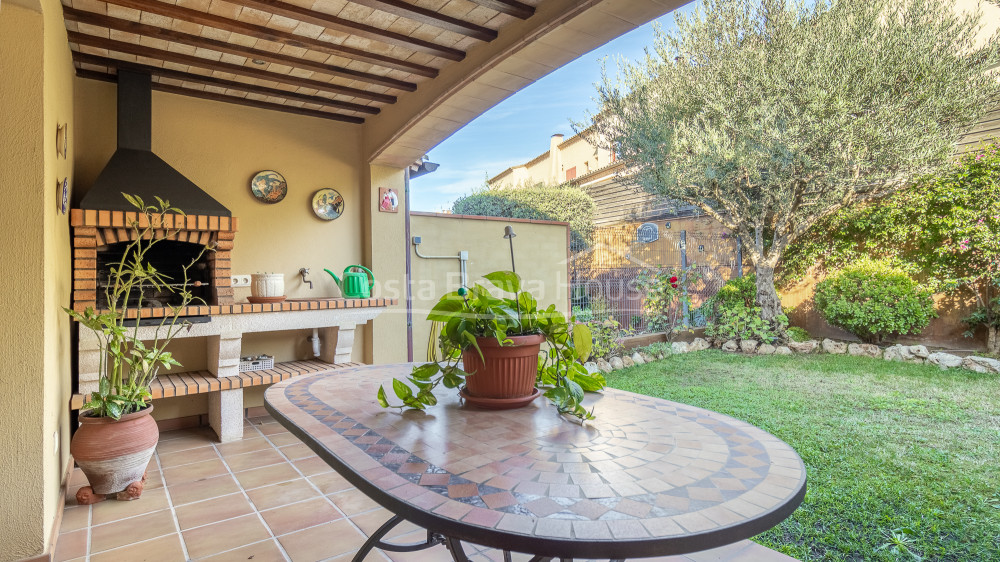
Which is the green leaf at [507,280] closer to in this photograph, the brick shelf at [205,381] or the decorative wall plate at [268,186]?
the brick shelf at [205,381]

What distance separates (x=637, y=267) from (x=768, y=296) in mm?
1592

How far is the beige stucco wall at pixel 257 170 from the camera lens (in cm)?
350

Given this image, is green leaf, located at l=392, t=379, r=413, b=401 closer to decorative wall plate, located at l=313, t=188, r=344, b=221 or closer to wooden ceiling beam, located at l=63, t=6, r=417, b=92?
wooden ceiling beam, located at l=63, t=6, r=417, b=92

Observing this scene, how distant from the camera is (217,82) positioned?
11.7 feet

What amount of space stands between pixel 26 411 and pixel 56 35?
176 cm

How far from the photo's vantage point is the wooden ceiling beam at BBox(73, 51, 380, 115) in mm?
3193

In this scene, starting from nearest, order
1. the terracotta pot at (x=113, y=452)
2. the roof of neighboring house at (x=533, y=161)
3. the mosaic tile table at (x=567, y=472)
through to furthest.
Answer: the mosaic tile table at (x=567, y=472) → the terracotta pot at (x=113, y=452) → the roof of neighboring house at (x=533, y=161)

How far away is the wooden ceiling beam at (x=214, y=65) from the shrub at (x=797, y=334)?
17.1ft

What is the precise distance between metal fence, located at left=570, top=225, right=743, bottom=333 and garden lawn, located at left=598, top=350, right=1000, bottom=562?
1.06 m

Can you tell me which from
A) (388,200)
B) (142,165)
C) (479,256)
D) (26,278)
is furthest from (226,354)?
(479,256)

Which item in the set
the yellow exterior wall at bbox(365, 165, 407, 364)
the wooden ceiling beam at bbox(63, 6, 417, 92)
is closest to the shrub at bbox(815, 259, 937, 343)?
the yellow exterior wall at bbox(365, 165, 407, 364)

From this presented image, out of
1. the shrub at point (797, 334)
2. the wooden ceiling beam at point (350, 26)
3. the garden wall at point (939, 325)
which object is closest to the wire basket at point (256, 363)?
the wooden ceiling beam at point (350, 26)

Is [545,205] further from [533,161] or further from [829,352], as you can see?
[829,352]

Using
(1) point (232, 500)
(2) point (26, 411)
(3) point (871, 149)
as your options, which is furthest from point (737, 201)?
(2) point (26, 411)
